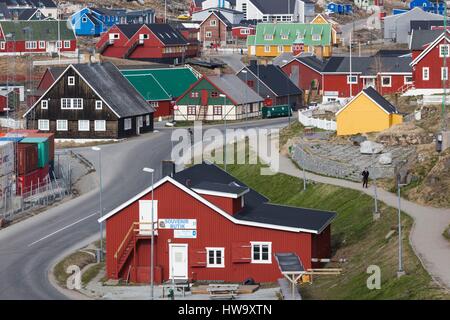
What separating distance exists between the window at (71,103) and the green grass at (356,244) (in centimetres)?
2150

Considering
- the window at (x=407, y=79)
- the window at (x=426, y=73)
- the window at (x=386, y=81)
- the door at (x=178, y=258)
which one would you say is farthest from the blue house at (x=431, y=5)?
the door at (x=178, y=258)

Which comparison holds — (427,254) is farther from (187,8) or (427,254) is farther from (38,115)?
(187,8)

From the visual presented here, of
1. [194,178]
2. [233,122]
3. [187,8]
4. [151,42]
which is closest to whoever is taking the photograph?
[194,178]

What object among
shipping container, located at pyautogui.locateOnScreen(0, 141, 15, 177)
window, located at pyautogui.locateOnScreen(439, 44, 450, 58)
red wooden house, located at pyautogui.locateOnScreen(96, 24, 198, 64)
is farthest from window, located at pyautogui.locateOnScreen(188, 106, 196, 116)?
shipping container, located at pyautogui.locateOnScreen(0, 141, 15, 177)

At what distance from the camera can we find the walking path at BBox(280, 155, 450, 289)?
A: 39.9 metres

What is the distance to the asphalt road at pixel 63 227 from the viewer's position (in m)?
46.7

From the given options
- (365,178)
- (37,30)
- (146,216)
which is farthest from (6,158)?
(37,30)

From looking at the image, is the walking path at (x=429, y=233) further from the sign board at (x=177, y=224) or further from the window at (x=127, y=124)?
the window at (x=127, y=124)

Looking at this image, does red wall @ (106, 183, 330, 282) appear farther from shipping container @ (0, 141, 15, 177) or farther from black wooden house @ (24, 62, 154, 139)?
black wooden house @ (24, 62, 154, 139)

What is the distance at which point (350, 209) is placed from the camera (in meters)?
53.6

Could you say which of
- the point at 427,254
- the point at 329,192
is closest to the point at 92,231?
the point at 329,192

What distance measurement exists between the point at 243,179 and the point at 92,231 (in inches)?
519

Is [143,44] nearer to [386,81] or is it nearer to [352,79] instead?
[352,79]

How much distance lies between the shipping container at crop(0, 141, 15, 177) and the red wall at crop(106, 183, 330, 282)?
50.4 feet
